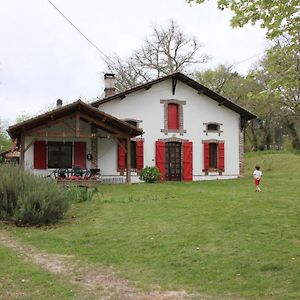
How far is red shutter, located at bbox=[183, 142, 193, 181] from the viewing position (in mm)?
24344

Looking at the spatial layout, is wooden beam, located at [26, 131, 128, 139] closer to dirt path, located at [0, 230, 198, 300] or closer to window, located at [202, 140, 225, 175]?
window, located at [202, 140, 225, 175]

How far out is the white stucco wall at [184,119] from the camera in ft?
76.3

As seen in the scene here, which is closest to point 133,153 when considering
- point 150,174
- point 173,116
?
point 150,174

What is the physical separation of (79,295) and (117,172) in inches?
693

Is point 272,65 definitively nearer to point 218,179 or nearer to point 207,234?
point 207,234

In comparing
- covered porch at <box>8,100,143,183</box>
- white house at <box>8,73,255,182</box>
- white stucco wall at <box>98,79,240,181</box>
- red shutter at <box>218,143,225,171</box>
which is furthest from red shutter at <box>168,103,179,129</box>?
covered porch at <box>8,100,143,183</box>

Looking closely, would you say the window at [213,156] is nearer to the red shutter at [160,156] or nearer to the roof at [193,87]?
the roof at [193,87]

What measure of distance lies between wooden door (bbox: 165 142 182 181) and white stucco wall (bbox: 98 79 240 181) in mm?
595

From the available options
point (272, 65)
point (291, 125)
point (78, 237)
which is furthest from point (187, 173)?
point (291, 125)

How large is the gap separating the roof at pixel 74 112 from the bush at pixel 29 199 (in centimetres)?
717

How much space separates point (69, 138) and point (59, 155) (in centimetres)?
94

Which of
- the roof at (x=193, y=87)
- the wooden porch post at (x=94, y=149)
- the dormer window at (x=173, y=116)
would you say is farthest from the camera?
the dormer window at (x=173, y=116)

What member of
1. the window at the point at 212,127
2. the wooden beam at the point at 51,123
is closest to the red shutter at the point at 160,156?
the window at the point at 212,127

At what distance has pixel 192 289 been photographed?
5730mm
